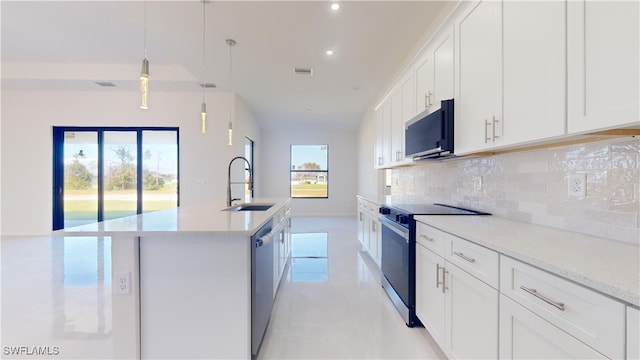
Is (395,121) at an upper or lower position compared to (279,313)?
upper

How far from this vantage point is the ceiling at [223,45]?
287 cm

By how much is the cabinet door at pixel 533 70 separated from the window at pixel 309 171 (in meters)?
7.47

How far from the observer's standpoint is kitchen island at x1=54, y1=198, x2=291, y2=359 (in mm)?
1521

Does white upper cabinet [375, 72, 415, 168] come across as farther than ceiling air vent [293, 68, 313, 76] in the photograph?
No

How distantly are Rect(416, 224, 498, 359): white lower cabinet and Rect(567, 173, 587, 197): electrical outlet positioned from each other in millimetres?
633

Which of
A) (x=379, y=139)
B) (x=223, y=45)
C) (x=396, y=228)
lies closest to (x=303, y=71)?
(x=223, y=45)

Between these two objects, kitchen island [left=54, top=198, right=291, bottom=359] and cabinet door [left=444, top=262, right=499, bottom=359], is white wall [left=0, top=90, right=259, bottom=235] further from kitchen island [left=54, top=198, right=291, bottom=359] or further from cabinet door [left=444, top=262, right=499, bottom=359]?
cabinet door [left=444, top=262, right=499, bottom=359]

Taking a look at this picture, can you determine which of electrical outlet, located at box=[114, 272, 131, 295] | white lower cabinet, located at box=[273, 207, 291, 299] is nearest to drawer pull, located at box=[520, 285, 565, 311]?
white lower cabinet, located at box=[273, 207, 291, 299]

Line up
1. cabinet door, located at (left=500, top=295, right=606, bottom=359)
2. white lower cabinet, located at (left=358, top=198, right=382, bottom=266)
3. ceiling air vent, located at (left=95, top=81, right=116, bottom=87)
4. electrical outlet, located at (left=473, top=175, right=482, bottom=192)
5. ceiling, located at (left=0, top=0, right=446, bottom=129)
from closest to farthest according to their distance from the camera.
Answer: cabinet door, located at (left=500, top=295, right=606, bottom=359) → electrical outlet, located at (left=473, top=175, right=482, bottom=192) → ceiling, located at (left=0, top=0, right=446, bottom=129) → white lower cabinet, located at (left=358, top=198, right=382, bottom=266) → ceiling air vent, located at (left=95, top=81, right=116, bottom=87)

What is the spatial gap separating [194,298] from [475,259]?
153 centimetres

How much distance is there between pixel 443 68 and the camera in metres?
2.23

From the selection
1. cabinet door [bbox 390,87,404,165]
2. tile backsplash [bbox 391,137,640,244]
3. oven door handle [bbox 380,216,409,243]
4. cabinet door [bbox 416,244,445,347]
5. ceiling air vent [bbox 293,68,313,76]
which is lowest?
cabinet door [bbox 416,244,445,347]

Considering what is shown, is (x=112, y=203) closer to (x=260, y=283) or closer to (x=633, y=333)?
(x=260, y=283)

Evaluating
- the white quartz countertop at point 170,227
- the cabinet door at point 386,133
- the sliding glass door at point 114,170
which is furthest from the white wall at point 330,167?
the white quartz countertop at point 170,227
